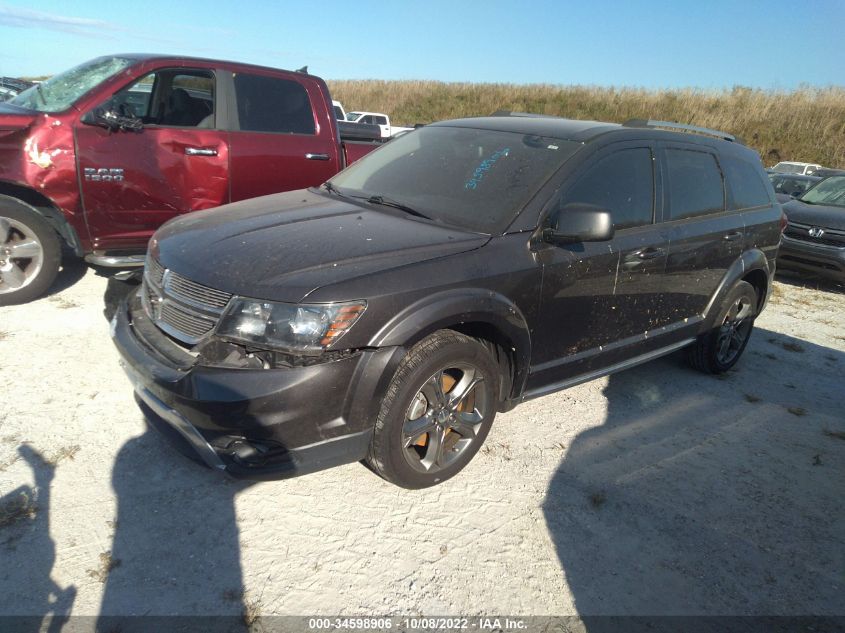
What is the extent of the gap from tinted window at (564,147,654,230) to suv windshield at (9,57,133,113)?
153 inches

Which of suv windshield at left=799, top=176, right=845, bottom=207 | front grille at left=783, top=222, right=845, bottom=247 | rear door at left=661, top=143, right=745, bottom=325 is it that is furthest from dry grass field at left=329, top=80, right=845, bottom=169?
rear door at left=661, top=143, right=745, bottom=325

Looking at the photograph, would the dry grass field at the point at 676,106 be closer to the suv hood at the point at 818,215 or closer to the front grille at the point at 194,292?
the suv hood at the point at 818,215

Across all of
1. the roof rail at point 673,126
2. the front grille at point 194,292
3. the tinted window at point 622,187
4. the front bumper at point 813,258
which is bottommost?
the front bumper at point 813,258

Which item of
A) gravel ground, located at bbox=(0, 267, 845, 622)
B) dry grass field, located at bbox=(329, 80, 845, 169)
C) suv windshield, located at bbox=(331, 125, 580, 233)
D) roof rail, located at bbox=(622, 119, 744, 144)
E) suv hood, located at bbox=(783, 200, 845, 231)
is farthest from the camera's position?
dry grass field, located at bbox=(329, 80, 845, 169)

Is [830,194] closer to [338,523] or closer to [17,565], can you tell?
[338,523]

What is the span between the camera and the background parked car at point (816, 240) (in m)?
Result: 8.44

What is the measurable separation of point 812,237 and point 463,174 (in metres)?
7.42

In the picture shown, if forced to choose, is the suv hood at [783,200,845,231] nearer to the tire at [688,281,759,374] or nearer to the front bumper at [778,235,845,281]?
the front bumper at [778,235,845,281]

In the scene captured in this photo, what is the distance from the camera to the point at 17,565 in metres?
2.35

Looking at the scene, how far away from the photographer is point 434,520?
2859 millimetres

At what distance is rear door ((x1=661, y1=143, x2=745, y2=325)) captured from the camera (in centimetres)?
398

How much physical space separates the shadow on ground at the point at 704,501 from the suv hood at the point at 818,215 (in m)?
4.89

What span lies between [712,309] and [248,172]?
3937 millimetres

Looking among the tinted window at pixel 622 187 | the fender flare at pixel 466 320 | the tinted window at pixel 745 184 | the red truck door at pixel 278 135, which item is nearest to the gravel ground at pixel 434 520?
the fender flare at pixel 466 320
